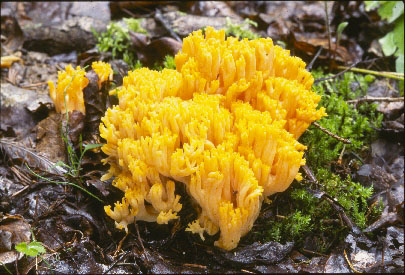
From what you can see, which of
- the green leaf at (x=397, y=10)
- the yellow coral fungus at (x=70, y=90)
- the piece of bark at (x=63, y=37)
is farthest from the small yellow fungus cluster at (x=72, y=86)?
the green leaf at (x=397, y=10)

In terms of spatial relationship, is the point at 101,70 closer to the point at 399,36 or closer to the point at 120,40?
the point at 120,40

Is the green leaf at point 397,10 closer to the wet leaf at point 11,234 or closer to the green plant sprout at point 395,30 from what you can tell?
the green plant sprout at point 395,30

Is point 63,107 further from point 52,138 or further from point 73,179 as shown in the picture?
point 73,179

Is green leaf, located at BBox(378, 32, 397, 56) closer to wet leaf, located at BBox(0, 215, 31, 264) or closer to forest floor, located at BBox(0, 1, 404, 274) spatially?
forest floor, located at BBox(0, 1, 404, 274)

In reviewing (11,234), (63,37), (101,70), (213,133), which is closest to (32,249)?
(11,234)

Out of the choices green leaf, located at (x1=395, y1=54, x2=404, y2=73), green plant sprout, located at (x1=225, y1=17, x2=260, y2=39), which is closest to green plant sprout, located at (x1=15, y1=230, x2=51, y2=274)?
green plant sprout, located at (x1=225, y1=17, x2=260, y2=39)
